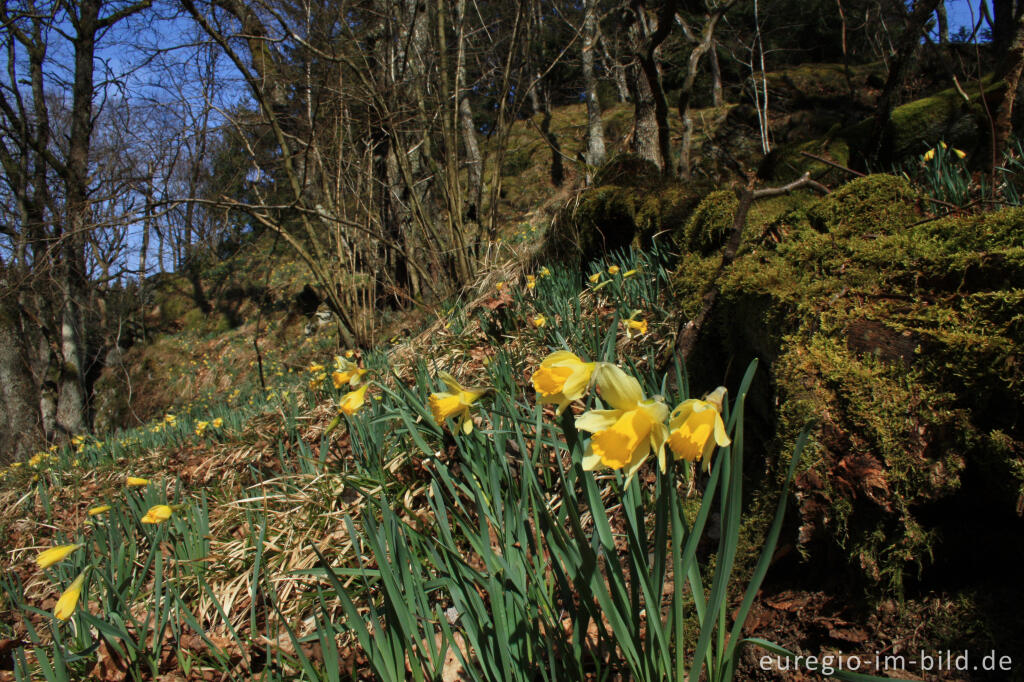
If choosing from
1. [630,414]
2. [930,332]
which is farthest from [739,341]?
[630,414]

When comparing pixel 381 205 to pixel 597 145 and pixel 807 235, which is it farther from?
pixel 597 145

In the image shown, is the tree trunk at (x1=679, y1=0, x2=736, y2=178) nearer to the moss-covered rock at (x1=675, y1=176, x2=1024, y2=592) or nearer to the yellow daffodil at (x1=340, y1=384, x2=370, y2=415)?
the moss-covered rock at (x1=675, y1=176, x2=1024, y2=592)

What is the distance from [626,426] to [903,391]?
70cm

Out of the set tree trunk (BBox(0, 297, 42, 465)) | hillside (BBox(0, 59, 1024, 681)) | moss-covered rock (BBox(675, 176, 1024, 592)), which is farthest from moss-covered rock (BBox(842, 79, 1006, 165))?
tree trunk (BBox(0, 297, 42, 465))

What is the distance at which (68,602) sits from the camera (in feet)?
4.25

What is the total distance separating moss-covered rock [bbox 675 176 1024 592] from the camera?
92 centimetres

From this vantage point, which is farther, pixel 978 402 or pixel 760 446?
pixel 760 446

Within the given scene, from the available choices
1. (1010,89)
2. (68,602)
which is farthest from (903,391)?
(1010,89)

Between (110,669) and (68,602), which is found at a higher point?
(68,602)

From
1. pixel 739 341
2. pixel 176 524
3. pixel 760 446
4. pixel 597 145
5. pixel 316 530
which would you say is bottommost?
pixel 316 530

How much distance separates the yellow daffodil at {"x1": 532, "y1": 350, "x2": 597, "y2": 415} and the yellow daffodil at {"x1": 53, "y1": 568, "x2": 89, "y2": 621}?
132 centimetres

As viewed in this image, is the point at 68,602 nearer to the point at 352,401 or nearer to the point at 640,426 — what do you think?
the point at 352,401

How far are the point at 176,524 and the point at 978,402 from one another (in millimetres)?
2338

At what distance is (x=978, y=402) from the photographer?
0.95 metres
